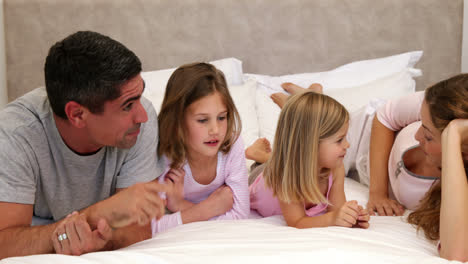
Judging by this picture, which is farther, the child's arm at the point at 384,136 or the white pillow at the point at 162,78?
the white pillow at the point at 162,78

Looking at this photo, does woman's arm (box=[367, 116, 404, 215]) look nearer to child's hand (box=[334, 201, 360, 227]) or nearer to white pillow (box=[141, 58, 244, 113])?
child's hand (box=[334, 201, 360, 227])

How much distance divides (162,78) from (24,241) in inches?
51.3

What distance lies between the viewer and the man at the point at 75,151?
1.14 m

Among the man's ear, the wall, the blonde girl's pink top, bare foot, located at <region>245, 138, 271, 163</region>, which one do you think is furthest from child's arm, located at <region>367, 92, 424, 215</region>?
the wall

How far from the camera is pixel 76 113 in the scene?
1240 millimetres

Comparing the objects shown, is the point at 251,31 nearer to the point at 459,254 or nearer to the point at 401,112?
the point at 401,112

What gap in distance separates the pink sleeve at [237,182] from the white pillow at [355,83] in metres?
0.56

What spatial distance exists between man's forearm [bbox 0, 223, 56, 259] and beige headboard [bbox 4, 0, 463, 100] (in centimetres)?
159

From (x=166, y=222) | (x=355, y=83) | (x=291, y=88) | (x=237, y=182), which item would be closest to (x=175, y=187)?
(x=166, y=222)

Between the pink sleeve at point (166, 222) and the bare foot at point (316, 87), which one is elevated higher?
the bare foot at point (316, 87)

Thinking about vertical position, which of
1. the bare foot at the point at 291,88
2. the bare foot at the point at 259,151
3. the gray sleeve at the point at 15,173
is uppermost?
the gray sleeve at the point at 15,173

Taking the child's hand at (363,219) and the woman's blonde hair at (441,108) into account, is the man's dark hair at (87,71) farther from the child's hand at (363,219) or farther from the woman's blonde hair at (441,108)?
the woman's blonde hair at (441,108)

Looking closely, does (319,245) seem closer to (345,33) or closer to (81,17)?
(345,33)

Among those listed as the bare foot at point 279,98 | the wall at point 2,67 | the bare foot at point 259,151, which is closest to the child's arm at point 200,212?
the bare foot at point 259,151
